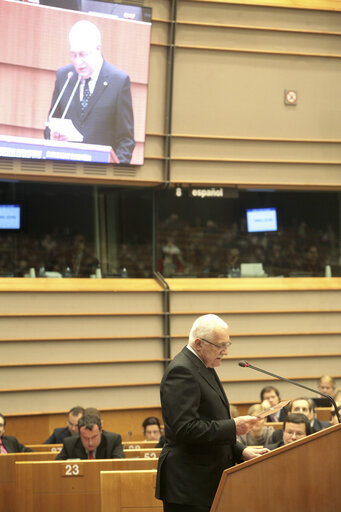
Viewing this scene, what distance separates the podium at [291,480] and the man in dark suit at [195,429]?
0.33 metres

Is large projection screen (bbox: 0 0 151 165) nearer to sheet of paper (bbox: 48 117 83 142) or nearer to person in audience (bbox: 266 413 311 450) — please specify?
sheet of paper (bbox: 48 117 83 142)

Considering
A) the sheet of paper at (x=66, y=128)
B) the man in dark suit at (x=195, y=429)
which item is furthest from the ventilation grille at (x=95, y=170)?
the man in dark suit at (x=195, y=429)

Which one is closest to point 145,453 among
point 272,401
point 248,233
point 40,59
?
point 272,401

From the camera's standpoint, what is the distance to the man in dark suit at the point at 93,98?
9484 millimetres

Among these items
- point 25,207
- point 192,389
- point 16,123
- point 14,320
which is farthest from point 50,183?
point 192,389

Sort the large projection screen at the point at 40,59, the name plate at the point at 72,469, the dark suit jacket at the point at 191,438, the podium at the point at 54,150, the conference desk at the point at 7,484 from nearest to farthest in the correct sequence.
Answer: the dark suit jacket at the point at 191,438 → the name plate at the point at 72,469 → the conference desk at the point at 7,484 → the large projection screen at the point at 40,59 → the podium at the point at 54,150

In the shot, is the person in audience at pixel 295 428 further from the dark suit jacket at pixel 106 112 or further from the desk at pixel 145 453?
the dark suit jacket at pixel 106 112

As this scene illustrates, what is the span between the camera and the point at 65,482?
5445 mm

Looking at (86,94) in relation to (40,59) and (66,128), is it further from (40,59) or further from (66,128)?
(40,59)

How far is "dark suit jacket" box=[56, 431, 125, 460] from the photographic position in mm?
6258

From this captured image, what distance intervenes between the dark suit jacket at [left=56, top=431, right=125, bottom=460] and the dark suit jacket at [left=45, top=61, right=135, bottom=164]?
14.5 ft

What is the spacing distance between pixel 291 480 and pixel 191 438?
0.49 metres

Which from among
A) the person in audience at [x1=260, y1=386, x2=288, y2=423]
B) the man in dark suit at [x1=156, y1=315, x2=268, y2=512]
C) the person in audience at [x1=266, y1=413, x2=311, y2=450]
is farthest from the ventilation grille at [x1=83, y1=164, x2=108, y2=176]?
the man in dark suit at [x1=156, y1=315, x2=268, y2=512]

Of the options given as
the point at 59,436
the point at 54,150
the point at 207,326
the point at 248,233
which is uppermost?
the point at 54,150
